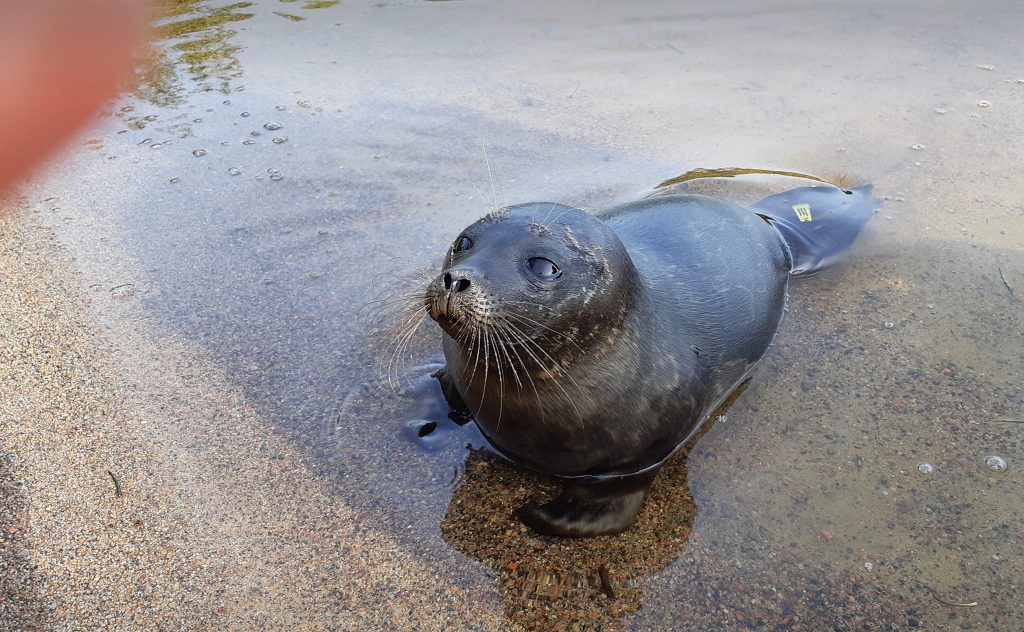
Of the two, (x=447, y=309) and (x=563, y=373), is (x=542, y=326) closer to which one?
(x=563, y=373)

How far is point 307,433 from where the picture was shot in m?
3.21

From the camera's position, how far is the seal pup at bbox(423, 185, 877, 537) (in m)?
2.60

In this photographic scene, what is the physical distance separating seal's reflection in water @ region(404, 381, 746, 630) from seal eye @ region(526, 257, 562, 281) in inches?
33.3

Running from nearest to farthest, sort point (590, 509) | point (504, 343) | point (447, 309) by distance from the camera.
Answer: point (447, 309)
point (504, 343)
point (590, 509)

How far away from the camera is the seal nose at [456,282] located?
8.12 feet

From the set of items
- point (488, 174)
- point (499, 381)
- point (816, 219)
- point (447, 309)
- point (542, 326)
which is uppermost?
point (447, 309)

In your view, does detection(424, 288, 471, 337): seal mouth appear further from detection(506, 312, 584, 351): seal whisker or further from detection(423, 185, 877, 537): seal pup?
detection(506, 312, 584, 351): seal whisker

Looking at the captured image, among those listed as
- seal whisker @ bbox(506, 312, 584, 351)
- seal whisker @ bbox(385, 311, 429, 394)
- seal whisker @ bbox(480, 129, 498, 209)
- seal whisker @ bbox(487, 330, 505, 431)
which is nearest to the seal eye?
seal whisker @ bbox(506, 312, 584, 351)

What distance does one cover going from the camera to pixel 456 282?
2.48 metres

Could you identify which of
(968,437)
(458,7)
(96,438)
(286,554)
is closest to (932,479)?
(968,437)

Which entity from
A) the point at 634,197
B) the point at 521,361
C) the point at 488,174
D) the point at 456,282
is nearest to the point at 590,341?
the point at 521,361

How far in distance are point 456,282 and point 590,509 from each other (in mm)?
969

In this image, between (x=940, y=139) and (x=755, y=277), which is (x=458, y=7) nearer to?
(x=940, y=139)

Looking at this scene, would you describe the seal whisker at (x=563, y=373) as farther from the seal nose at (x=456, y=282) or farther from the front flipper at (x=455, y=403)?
the front flipper at (x=455, y=403)
